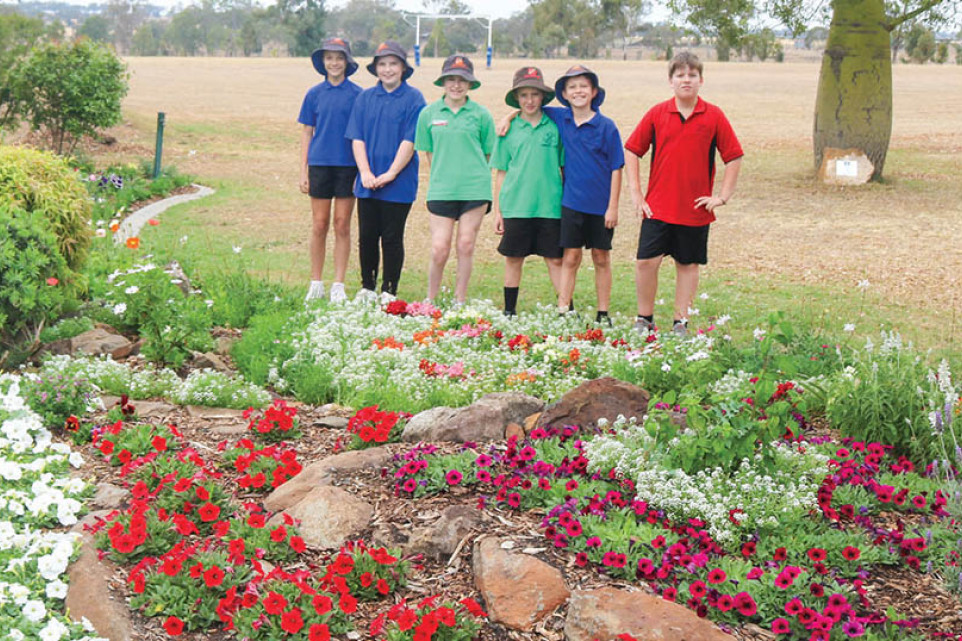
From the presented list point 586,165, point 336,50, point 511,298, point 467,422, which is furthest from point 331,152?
point 467,422

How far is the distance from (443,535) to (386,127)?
4.50 metres

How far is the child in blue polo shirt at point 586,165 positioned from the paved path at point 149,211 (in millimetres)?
5038

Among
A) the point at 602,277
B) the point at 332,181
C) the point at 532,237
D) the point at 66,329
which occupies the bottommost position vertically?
the point at 66,329

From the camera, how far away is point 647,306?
7465 mm

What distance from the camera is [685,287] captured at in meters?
7.36

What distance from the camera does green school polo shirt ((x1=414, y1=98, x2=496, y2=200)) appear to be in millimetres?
7762

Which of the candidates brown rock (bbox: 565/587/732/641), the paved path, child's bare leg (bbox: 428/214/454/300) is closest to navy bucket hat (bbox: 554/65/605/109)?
child's bare leg (bbox: 428/214/454/300)

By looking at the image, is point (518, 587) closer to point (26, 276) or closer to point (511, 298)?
point (26, 276)

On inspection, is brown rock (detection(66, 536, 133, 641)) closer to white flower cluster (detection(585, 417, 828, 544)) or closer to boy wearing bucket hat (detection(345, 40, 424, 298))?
white flower cluster (detection(585, 417, 828, 544))

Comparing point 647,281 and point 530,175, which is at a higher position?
point 530,175

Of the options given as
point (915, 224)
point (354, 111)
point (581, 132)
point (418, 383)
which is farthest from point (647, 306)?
point (915, 224)

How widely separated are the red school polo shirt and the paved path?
570 cm

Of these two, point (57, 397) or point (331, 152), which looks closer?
point (57, 397)

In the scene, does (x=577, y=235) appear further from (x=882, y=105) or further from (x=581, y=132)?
(x=882, y=105)
